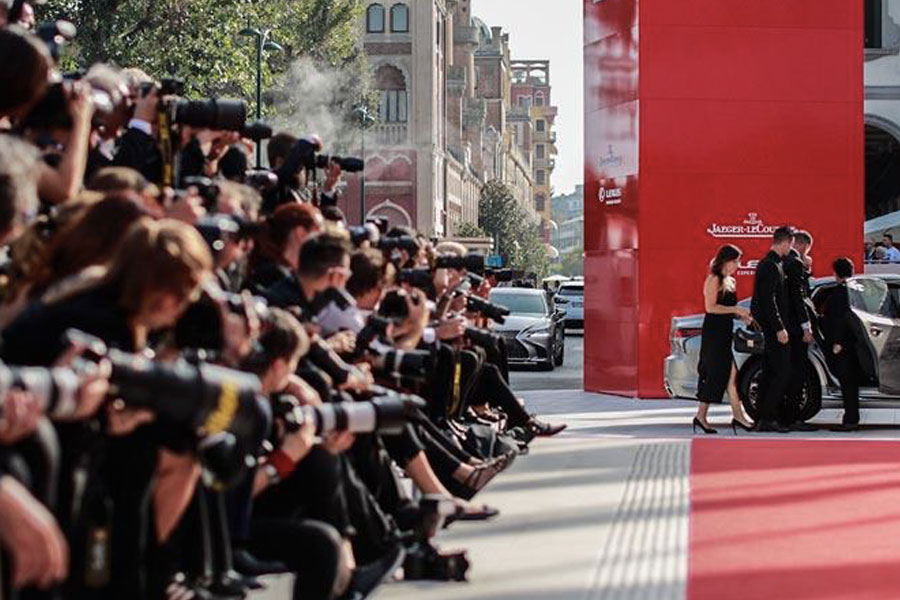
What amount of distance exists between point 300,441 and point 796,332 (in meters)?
10.0

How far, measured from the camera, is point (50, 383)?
4.08 m

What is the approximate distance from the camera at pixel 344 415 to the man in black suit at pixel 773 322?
9340 millimetres

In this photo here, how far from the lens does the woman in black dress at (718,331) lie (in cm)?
1566

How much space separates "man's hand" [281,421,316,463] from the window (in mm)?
37521

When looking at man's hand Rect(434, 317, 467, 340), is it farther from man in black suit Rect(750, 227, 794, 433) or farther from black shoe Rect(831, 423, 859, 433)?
black shoe Rect(831, 423, 859, 433)

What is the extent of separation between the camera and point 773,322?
51.8ft

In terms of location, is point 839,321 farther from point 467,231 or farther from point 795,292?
point 467,231

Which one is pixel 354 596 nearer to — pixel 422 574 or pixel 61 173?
pixel 422 574

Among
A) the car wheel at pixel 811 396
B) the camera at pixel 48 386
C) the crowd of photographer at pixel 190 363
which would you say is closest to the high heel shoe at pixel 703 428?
the car wheel at pixel 811 396

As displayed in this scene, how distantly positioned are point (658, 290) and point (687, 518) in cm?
1174

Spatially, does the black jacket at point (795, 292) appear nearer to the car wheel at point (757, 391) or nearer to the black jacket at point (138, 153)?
the car wheel at point (757, 391)

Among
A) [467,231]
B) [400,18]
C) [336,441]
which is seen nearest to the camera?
[336,441]

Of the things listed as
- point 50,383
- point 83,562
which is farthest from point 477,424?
point 50,383

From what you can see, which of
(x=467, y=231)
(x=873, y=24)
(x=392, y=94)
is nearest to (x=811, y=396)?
(x=873, y=24)
